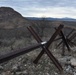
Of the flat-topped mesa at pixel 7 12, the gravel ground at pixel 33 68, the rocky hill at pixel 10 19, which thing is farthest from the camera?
the flat-topped mesa at pixel 7 12

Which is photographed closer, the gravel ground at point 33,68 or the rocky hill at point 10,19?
the gravel ground at point 33,68

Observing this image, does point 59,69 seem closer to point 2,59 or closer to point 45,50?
point 45,50

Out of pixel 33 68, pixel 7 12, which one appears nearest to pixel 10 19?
pixel 7 12

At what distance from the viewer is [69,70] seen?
8.97 metres

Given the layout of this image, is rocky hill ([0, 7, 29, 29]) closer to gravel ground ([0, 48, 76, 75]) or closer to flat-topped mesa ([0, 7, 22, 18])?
flat-topped mesa ([0, 7, 22, 18])

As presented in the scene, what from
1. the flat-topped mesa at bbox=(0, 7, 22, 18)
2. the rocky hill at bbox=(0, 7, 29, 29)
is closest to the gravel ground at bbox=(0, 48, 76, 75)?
the rocky hill at bbox=(0, 7, 29, 29)

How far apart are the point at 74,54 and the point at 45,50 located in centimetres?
323

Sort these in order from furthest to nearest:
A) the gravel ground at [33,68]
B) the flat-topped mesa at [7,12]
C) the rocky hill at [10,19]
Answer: the flat-topped mesa at [7,12], the rocky hill at [10,19], the gravel ground at [33,68]

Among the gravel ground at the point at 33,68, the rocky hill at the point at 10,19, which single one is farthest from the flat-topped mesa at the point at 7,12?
the gravel ground at the point at 33,68

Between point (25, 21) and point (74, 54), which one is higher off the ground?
point (74, 54)

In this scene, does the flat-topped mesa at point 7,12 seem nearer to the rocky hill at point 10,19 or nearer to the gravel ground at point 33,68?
the rocky hill at point 10,19

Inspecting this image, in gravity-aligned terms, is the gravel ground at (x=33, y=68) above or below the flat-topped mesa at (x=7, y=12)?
above

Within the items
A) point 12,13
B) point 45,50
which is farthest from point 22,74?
point 12,13

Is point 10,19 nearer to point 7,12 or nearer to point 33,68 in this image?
point 7,12
